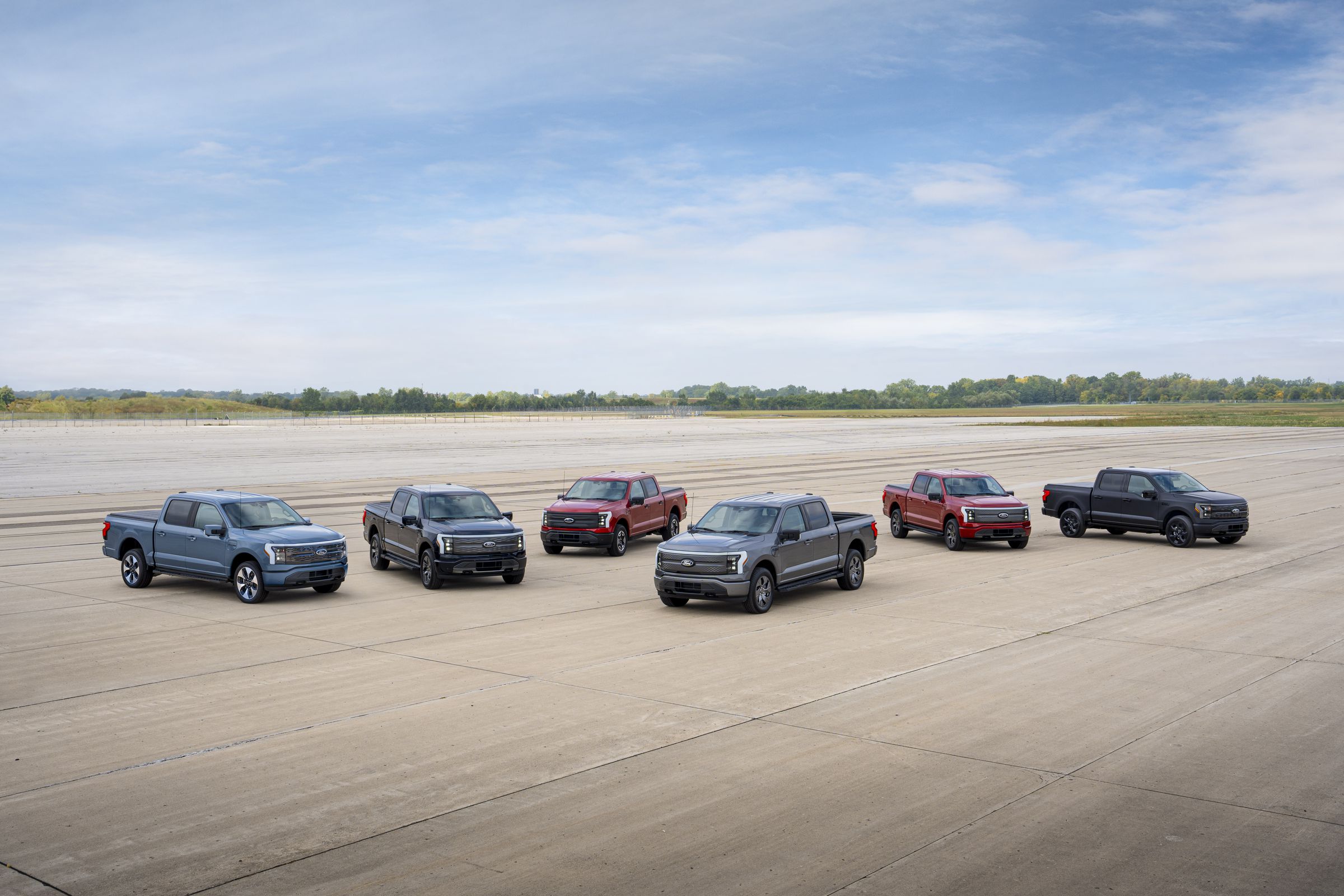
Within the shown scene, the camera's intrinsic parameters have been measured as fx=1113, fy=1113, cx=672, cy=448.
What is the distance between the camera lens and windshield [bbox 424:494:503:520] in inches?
840

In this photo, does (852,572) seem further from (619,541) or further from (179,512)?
(179,512)

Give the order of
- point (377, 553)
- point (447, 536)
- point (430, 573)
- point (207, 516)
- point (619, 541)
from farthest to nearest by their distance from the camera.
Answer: point (619, 541)
point (377, 553)
point (430, 573)
point (447, 536)
point (207, 516)

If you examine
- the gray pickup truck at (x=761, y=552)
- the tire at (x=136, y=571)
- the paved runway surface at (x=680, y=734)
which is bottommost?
the paved runway surface at (x=680, y=734)

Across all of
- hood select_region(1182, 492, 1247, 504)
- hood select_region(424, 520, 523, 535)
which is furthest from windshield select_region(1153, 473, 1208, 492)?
hood select_region(424, 520, 523, 535)

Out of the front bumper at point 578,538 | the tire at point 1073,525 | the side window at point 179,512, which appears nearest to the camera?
the side window at point 179,512

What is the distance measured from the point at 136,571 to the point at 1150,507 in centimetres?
2209

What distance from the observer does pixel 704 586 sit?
56.7ft

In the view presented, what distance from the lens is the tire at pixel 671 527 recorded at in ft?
90.9

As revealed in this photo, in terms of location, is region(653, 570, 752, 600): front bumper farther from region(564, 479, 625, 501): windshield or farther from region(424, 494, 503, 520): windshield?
region(564, 479, 625, 501): windshield

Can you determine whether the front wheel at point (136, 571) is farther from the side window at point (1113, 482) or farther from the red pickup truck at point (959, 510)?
the side window at point (1113, 482)

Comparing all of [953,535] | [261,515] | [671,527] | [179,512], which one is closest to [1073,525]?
[953,535]

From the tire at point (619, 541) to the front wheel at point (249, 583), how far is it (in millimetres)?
8350

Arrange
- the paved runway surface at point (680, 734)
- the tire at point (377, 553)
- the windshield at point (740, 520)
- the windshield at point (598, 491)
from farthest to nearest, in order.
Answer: the windshield at point (598, 491) < the tire at point (377, 553) < the windshield at point (740, 520) < the paved runway surface at point (680, 734)

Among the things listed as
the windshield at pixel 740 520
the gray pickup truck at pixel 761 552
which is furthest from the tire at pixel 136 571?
the windshield at pixel 740 520
